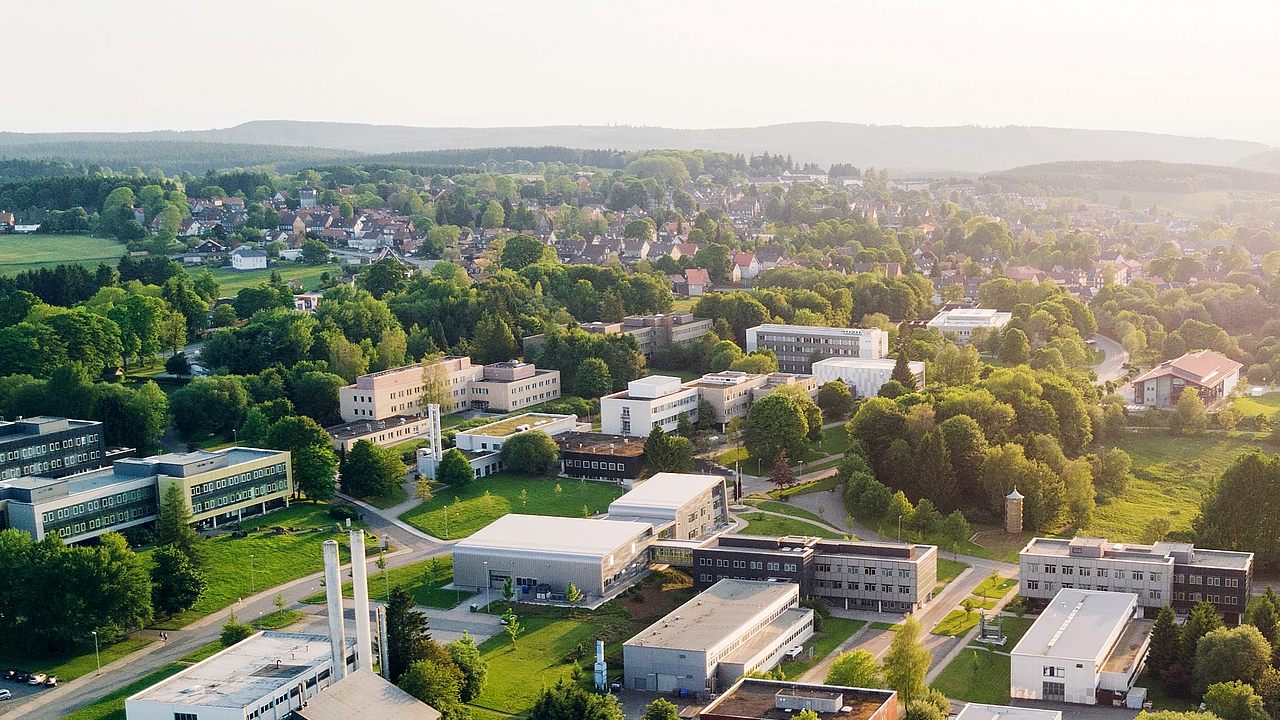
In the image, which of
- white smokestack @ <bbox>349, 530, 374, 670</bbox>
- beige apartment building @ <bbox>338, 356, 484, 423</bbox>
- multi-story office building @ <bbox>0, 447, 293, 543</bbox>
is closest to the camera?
white smokestack @ <bbox>349, 530, 374, 670</bbox>

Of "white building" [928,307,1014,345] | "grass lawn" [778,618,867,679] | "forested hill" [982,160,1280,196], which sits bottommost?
"grass lawn" [778,618,867,679]

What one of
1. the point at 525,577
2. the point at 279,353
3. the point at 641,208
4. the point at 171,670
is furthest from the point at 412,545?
the point at 641,208

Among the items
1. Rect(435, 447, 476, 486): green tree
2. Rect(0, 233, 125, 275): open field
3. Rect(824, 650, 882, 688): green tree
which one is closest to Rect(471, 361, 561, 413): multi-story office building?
Rect(435, 447, 476, 486): green tree

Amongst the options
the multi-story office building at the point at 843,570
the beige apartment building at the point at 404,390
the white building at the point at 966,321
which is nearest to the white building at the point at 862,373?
the white building at the point at 966,321

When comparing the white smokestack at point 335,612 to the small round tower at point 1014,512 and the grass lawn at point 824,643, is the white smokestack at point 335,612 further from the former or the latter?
the small round tower at point 1014,512

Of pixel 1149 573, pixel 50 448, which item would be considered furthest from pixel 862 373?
pixel 50 448

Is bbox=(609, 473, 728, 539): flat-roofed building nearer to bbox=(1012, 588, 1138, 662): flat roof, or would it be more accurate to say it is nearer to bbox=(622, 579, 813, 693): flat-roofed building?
bbox=(622, 579, 813, 693): flat-roofed building

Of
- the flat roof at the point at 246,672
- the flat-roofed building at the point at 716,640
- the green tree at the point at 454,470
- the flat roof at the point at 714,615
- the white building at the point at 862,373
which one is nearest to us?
the flat roof at the point at 246,672
